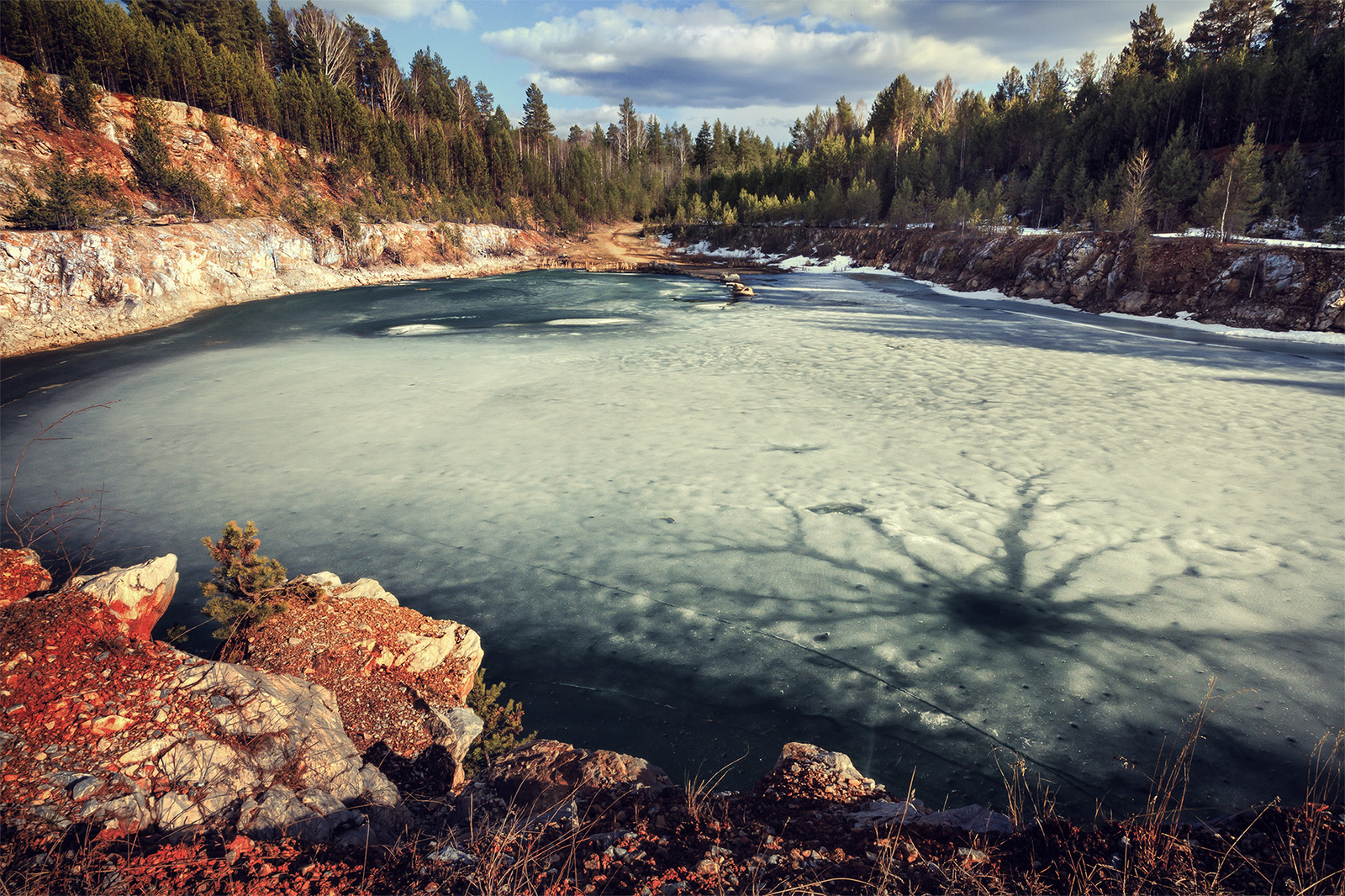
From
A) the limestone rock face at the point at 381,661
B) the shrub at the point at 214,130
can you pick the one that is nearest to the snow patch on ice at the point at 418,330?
the limestone rock face at the point at 381,661

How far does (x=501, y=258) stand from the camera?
179 feet

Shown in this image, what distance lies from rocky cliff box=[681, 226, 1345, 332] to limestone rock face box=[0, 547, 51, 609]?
99.9 feet

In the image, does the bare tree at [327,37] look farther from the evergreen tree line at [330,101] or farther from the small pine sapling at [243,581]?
the small pine sapling at [243,581]

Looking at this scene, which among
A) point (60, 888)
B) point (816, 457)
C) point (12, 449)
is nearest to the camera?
point (60, 888)

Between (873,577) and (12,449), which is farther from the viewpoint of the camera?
(12,449)

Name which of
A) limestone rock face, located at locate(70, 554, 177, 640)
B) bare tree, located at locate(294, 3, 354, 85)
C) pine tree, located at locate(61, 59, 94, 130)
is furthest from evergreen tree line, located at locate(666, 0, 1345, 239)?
pine tree, located at locate(61, 59, 94, 130)

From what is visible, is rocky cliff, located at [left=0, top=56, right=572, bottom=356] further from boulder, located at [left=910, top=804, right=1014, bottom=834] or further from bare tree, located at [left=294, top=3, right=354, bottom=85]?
boulder, located at [left=910, top=804, right=1014, bottom=834]

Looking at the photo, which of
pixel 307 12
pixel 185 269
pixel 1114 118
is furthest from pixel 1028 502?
pixel 307 12

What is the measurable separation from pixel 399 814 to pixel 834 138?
90.6 meters

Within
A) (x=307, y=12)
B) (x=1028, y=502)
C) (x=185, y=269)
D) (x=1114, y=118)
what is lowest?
(x=1028, y=502)

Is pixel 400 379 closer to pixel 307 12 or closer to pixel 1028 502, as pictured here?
Result: pixel 1028 502

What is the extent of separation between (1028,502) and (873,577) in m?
2.90

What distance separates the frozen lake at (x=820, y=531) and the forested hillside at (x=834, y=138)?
21562 mm

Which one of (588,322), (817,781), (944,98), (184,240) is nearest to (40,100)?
(184,240)
